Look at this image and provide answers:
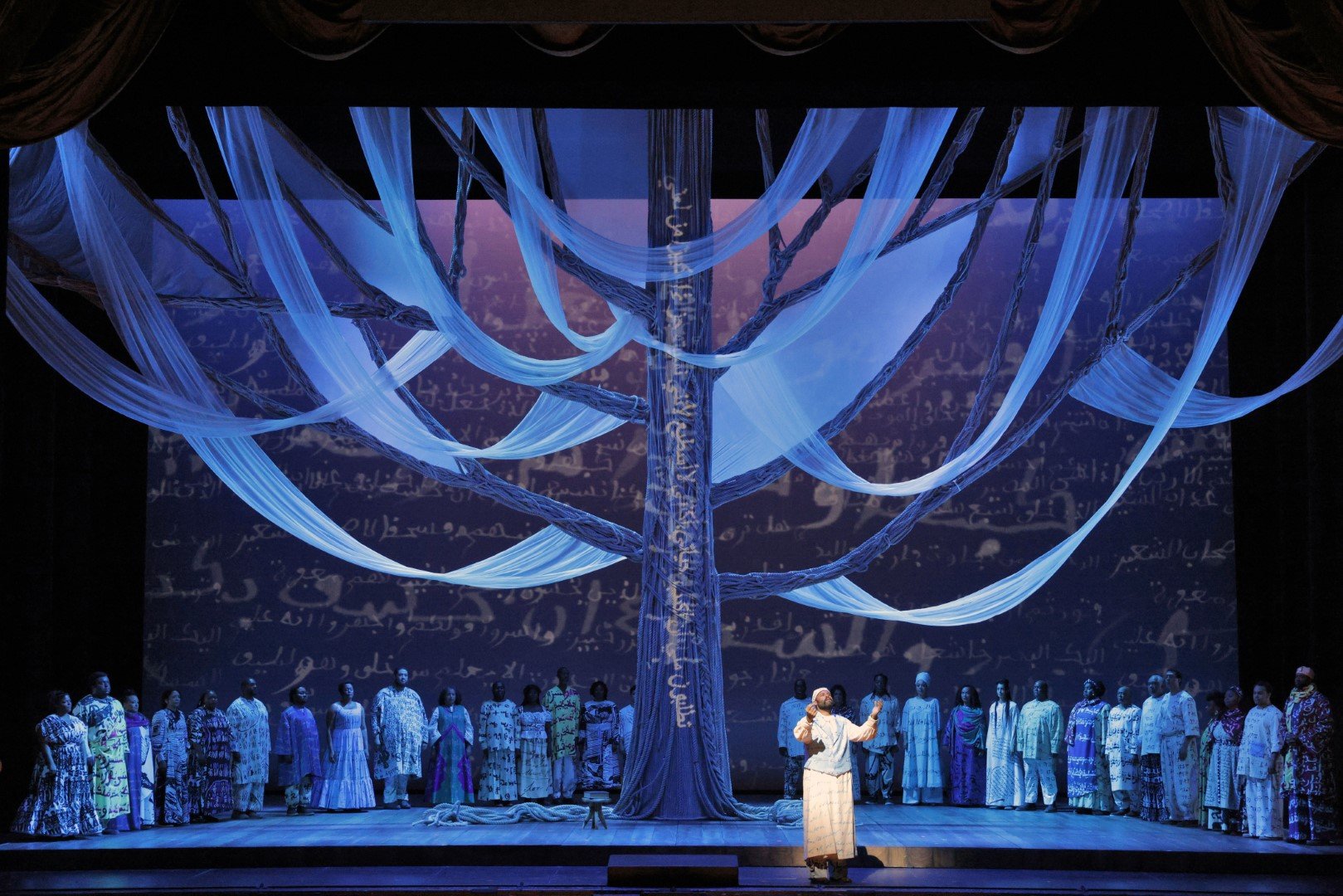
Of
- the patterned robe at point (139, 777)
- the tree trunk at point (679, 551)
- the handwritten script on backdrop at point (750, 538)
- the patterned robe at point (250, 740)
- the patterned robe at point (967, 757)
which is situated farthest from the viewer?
the handwritten script on backdrop at point (750, 538)

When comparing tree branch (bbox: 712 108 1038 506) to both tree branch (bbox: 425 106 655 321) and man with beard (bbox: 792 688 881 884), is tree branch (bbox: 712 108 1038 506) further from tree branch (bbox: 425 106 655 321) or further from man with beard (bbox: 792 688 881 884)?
man with beard (bbox: 792 688 881 884)

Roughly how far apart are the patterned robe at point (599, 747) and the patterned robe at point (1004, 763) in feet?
8.78

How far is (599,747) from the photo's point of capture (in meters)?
10.4

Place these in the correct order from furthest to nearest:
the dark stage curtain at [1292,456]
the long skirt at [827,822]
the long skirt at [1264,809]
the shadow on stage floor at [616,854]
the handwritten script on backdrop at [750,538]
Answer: the handwritten script on backdrop at [750,538] → the dark stage curtain at [1292,456] → the long skirt at [1264,809] → the long skirt at [827,822] → the shadow on stage floor at [616,854]

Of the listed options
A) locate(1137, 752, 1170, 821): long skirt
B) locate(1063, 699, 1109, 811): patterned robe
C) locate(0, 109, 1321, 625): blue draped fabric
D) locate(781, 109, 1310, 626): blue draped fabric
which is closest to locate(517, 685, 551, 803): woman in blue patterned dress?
locate(0, 109, 1321, 625): blue draped fabric

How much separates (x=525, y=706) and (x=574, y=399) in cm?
264

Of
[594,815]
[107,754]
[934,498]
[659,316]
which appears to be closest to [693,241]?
[659,316]

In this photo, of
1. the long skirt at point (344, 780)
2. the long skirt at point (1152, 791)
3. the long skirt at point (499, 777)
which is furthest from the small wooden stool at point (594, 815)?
the long skirt at point (1152, 791)

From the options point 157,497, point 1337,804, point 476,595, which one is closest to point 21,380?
point 157,497

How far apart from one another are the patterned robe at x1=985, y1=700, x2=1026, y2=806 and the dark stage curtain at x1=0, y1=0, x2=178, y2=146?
7188mm

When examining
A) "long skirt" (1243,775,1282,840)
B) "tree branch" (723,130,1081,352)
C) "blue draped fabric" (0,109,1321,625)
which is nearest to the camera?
"blue draped fabric" (0,109,1321,625)

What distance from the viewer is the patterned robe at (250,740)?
33.0ft

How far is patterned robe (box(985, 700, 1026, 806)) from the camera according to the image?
1045 cm

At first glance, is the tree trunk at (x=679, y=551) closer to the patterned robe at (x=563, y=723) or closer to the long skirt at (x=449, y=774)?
the patterned robe at (x=563, y=723)
